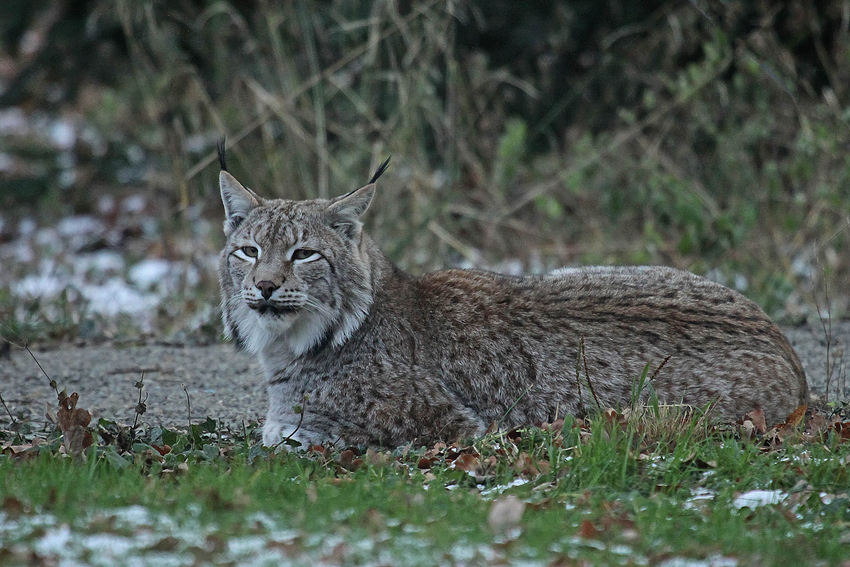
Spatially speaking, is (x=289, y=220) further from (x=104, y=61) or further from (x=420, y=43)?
(x=104, y=61)

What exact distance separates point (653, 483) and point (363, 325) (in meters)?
1.66

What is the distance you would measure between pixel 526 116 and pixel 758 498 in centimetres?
727

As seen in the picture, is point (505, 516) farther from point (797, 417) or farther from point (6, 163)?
point (6, 163)

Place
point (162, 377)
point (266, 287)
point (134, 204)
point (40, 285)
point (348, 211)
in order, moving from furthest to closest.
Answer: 1. point (134, 204)
2. point (40, 285)
3. point (162, 377)
4. point (348, 211)
5. point (266, 287)

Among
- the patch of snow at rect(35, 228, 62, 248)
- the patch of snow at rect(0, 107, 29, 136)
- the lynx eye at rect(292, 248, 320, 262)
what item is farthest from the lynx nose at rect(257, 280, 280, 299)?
the patch of snow at rect(0, 107, 29, 136)

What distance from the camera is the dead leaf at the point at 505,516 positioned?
3201 mm

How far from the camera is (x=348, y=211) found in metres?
4.96

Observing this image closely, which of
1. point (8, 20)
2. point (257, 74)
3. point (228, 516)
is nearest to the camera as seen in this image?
point (228, 516)

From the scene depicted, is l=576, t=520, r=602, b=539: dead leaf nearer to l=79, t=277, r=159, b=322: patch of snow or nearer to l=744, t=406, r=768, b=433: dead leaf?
l=744, t=406, r=768, b=433: dead leaf

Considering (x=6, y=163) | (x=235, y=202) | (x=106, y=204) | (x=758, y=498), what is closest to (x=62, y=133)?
(x=6, y=163)

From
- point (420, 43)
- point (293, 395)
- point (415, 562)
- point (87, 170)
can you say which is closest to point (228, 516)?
point (415, 562)

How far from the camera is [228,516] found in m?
3.23

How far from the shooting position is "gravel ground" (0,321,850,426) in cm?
535

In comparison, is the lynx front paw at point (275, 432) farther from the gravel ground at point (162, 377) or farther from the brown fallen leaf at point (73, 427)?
the brown fallen leaf at point (73, 427)
